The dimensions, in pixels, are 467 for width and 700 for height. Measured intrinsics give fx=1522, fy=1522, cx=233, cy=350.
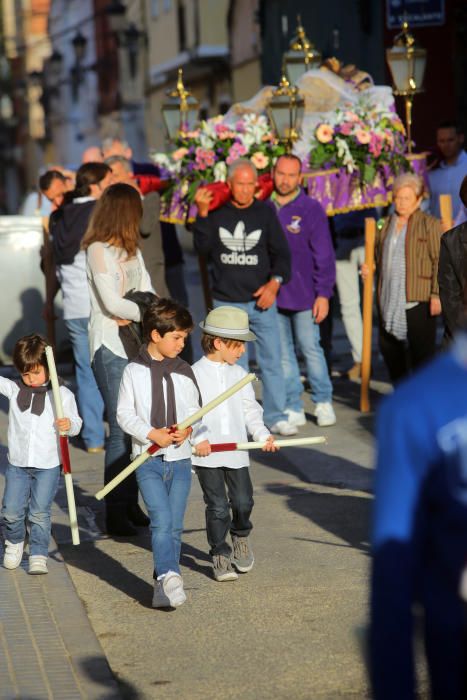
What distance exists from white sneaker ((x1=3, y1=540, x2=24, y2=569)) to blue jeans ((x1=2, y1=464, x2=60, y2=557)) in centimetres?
2

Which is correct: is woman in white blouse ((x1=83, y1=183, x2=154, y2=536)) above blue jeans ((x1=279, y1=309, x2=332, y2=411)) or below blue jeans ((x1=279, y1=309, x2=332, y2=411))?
above

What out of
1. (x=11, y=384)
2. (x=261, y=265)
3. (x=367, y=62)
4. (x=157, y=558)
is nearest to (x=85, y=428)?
(x=261, y=265)

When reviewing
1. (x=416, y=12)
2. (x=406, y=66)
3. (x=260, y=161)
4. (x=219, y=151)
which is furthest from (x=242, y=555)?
(x=416, y=12)

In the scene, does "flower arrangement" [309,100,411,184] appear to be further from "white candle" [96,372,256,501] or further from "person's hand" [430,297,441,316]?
"white candle" [96,372,256,501]

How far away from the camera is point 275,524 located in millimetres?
7785

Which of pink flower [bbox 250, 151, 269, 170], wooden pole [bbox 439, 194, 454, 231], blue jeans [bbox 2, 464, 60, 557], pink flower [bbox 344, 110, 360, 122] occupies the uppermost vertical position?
pink flower [bbox 344, 110, 360, 122]

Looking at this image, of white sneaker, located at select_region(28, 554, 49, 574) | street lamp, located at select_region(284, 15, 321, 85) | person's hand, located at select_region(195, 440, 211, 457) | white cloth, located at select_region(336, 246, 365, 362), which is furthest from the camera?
street lamp, located at select_region(284, 15, 321, 85)

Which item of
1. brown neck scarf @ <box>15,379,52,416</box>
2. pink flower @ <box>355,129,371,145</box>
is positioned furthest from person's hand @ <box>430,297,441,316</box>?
brown neck scarf @ <box>15,379,52,416</box>

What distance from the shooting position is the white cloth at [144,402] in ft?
20.6

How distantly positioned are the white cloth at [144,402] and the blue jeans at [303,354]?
13.7 ft

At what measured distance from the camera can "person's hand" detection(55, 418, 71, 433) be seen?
677 cm

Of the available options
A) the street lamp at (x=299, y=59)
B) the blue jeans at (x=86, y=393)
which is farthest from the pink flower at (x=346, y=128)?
the street lamp at (x=299, y=59)

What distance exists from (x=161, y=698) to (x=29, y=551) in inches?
79.3

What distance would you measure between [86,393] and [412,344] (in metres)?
2.18
